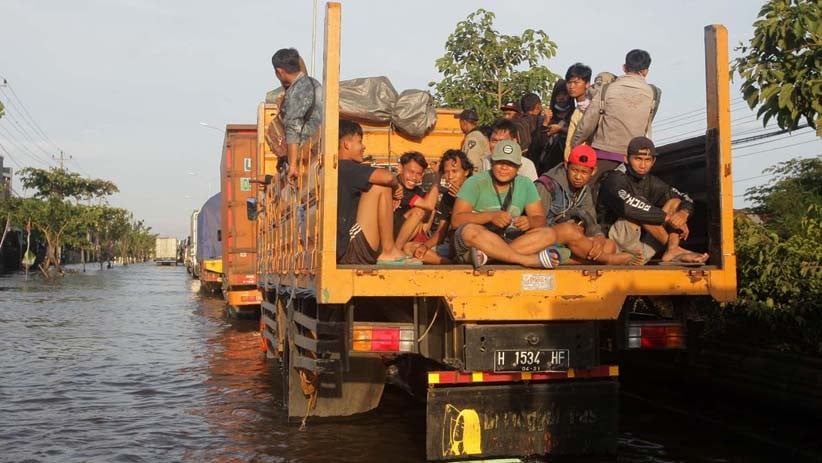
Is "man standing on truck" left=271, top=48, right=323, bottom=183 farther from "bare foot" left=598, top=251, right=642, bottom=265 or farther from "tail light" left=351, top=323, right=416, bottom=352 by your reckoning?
"bare foot" left=598, top=251, right=642, bottom=265

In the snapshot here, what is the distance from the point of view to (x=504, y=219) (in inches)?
221

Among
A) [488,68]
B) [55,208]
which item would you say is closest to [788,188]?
[488,68]

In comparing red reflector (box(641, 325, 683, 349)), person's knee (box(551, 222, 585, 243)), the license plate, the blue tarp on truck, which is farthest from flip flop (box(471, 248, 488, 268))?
the blue tarp on truck

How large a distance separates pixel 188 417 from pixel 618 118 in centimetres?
447

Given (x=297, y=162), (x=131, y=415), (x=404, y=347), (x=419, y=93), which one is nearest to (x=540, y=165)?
(x=419, y=93)

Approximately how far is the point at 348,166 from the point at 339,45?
3.52 feet

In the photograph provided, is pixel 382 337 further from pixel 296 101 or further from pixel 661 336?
pixel 296 101

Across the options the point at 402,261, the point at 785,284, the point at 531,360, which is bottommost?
the point at 531,360

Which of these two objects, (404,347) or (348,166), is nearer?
(404,347)

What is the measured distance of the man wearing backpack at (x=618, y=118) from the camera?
6.73 meters

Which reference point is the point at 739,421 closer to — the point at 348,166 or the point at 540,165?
the point at 540,165

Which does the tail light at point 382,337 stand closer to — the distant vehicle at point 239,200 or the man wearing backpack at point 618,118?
the man wearing backpack at point 618,118

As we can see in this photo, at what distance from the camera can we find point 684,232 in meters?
5.96

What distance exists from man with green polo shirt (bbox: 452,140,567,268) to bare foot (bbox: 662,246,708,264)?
0.79 m
